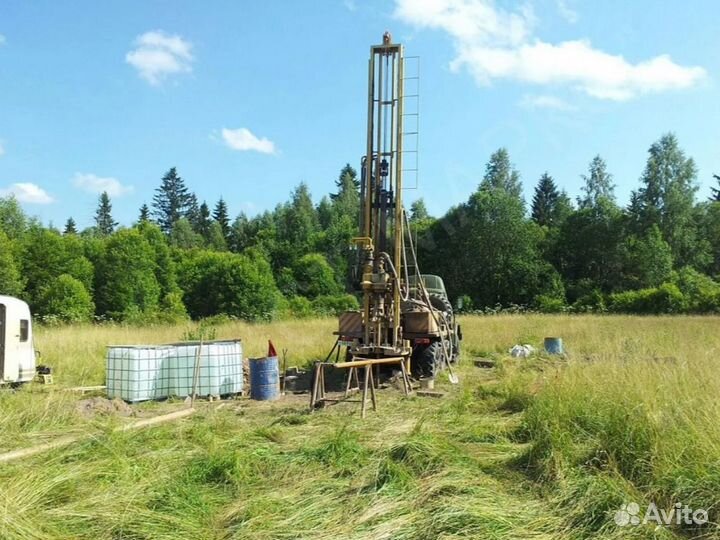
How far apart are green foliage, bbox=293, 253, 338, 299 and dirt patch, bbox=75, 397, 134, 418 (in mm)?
40477

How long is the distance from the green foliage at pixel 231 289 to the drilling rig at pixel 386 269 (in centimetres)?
2494

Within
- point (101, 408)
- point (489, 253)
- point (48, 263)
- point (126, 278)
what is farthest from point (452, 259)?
point (101, 408)

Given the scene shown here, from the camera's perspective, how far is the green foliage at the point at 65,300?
36.5 metres

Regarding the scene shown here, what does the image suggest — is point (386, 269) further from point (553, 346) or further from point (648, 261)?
point (648, 261)

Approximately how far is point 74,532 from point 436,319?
965 cm

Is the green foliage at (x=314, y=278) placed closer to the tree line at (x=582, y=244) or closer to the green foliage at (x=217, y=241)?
the tree line at (x=582, y=244)

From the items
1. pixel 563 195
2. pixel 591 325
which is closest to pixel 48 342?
pixel 591 325

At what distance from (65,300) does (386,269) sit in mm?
29678

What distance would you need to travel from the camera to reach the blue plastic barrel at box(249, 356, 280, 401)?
1143cm

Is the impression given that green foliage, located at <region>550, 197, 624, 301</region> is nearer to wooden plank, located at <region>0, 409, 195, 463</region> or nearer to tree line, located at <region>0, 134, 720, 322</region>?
tree line, located at <region>0, 134, 720, 322</region>

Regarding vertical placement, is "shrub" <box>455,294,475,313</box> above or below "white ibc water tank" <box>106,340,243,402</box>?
above

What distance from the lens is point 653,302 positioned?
4003 centimetres

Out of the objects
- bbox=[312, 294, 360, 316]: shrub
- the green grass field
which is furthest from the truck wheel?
bbox=[312, 294, 360, 316]: shrub

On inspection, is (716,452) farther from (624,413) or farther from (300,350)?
(300,350)
